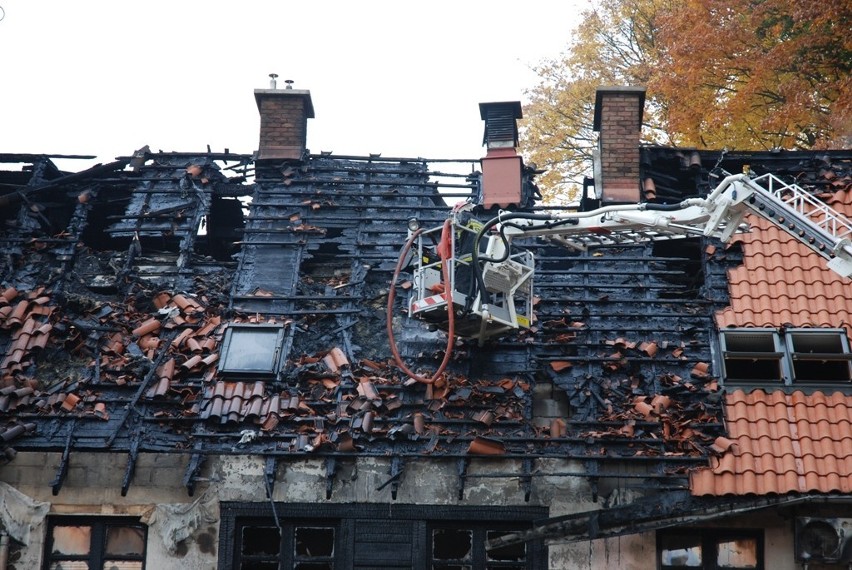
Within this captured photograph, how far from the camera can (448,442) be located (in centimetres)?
1391

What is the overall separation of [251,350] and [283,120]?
4.82m

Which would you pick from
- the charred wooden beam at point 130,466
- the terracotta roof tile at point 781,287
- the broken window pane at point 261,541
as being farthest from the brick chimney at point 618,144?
the charred wooden beam at point 130,466

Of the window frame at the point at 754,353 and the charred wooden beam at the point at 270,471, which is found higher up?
the window frame at the point at 754,353

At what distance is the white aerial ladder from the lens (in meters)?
13.4

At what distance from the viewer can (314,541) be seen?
13922 millimetres

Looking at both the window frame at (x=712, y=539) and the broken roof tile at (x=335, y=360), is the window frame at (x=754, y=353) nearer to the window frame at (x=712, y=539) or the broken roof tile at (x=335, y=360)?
the window frame at (x=712, y=539)

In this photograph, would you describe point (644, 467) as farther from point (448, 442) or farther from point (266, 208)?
point (266, 208)

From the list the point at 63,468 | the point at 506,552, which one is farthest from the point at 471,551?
the point at 63,468

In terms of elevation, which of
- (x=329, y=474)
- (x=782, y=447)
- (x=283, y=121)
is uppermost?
(x=283, y=121)

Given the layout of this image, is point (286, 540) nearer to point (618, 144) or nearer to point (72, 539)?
point (72, 539)

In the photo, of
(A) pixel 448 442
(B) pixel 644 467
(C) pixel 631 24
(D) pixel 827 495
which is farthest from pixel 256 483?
(C) pixel 631 24

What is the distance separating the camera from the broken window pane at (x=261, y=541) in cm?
1388

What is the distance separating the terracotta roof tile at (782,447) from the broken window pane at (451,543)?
113 inches

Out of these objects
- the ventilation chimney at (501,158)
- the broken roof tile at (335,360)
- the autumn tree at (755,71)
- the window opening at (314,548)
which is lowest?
the window opening at (314,548)
